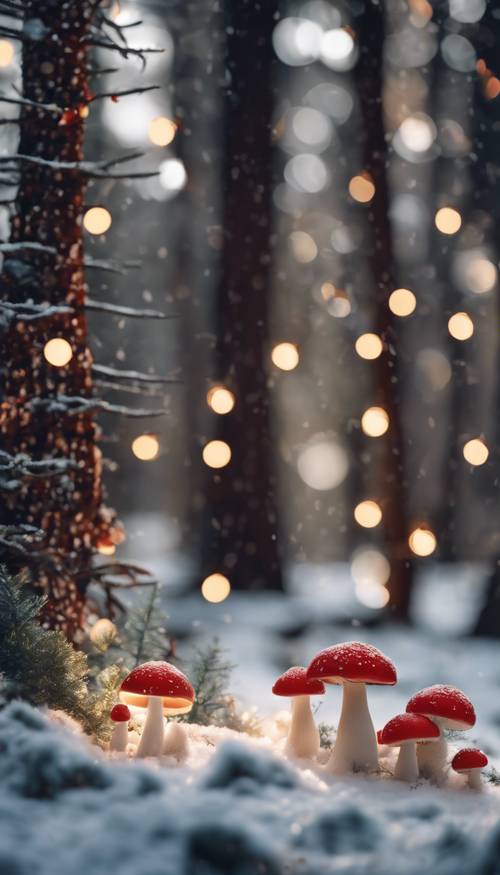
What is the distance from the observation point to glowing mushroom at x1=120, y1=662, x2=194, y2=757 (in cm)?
206

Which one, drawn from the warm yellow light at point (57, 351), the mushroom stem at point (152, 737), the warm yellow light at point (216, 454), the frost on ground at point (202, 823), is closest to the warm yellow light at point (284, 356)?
the warm yellow light at point (216, 454)

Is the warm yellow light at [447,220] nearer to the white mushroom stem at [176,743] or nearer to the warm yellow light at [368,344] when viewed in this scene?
the warm yellow light at [368,344]

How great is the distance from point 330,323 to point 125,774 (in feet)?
37.6

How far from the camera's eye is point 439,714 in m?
2.10

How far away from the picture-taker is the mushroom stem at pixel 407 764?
85.2 inches

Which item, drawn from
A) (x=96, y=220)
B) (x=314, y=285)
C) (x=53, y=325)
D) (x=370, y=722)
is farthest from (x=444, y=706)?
(x=314, y=285)

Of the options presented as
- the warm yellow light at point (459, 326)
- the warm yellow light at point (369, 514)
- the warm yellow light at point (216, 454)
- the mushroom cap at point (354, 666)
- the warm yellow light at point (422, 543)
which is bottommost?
the mushroom cap at point (354, 666)

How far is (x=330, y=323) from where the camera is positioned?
1266 cm

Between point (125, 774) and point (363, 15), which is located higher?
point (363, 15)

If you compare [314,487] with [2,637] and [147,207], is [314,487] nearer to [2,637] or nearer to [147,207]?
[147,207]

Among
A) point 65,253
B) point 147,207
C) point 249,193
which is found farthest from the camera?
point 147,207

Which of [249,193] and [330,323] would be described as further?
[330,323]

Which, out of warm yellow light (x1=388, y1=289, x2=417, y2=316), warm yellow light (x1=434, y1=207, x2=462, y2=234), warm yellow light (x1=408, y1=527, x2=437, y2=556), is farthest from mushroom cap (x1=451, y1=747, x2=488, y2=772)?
warm yellow light (x1=434, y1=207, x2=462, y2=234)

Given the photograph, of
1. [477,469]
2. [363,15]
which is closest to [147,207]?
[363,15]
